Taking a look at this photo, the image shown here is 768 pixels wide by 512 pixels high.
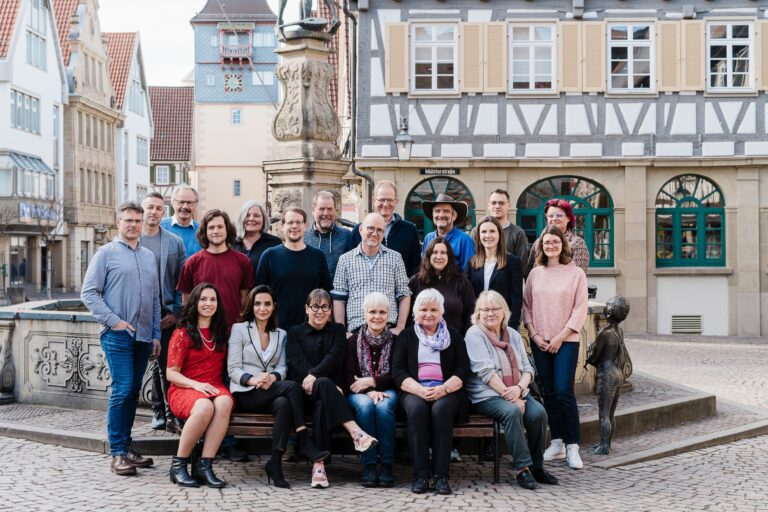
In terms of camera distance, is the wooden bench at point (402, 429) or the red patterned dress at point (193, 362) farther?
the red patterned dress at point (193, 362)

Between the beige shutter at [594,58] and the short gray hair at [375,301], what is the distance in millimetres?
15030

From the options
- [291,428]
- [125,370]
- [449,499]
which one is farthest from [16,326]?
[449,499]

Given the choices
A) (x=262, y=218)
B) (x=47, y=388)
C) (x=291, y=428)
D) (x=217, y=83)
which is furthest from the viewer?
(x=217, y=83)

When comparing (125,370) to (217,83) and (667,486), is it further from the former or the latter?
(217,83)

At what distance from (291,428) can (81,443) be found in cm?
212

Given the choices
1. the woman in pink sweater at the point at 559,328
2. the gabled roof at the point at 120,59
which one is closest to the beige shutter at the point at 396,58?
the woman in pink sweater at the point at 559,328

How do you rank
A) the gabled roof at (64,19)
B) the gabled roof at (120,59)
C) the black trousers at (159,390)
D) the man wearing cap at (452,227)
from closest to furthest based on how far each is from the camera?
1. the man wearing cap at (452,227)
2. the black trousers at (159,390)
3. the gabled roof at (64,19)
4. the gabled roof at (120,59)

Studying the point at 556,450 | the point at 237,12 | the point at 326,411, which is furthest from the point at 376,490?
the point at 237,12

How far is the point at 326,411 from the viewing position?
712 cm

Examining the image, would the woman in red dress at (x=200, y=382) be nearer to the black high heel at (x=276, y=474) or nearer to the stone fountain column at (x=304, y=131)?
the black high heel at (x=276, y=474)

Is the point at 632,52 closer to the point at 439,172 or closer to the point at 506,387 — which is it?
the point at 439,172

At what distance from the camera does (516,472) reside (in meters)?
7.19

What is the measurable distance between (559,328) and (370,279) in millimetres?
1475

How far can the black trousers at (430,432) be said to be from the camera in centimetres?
694
